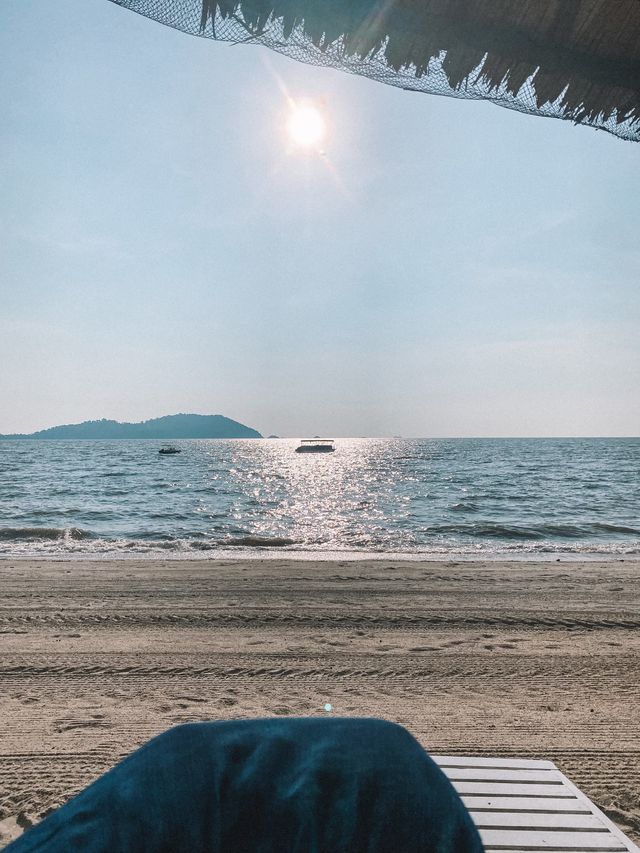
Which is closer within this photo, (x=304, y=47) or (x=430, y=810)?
(x=430, y=810)

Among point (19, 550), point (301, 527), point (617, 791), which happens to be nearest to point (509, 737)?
point (617, 791)

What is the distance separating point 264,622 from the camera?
624 cm

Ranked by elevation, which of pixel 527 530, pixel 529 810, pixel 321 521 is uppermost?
pixel 529 810

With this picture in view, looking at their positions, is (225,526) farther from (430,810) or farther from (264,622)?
(430,810)

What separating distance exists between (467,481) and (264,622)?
2970 cm

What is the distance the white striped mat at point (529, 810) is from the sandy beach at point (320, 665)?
3.78ft

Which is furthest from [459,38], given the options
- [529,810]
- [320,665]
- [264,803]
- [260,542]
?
[260,542]

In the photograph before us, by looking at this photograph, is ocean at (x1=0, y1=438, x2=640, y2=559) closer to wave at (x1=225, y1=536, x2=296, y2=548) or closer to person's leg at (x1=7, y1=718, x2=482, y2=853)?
wave at (x1=225, y1=536, x2=296, y2=548)

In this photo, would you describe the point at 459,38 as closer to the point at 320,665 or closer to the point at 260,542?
the point at 320,665

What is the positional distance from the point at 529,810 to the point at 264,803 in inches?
54.9

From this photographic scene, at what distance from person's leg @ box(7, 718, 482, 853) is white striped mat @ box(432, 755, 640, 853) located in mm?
870

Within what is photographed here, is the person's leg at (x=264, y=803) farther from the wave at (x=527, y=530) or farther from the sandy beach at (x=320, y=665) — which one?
the wave at (x=527, y=530)

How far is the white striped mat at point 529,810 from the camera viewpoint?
5.89 ft

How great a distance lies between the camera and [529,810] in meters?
1.99
